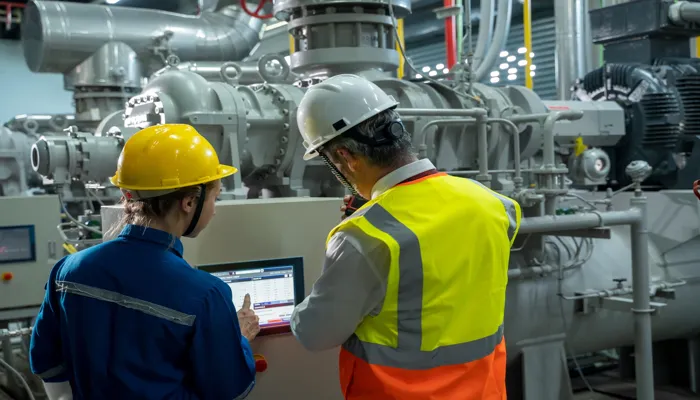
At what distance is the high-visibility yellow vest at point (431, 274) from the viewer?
1479 millimetres

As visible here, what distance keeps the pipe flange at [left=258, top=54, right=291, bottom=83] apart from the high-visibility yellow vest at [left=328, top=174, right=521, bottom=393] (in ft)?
6.14

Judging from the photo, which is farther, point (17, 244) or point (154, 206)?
point (17, 244)

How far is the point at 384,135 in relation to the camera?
1.61 metres

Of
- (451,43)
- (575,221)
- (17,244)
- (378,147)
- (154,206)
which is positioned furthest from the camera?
(451,43)

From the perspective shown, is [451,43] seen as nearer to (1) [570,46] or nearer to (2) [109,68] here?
(1) [570,46]

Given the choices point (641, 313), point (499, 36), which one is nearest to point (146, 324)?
point (641, 313)

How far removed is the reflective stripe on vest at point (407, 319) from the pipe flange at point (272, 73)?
1.88 metres

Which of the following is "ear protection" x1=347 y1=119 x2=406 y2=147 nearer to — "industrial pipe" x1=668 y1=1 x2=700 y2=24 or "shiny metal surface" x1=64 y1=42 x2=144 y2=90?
"industrial pipe" x1=668 y1=1 x2=700 y2=24

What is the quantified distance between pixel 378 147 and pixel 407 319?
14.6 inches

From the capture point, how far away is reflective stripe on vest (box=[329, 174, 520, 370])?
4.83ft

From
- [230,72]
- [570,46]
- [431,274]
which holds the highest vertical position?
[570,46]

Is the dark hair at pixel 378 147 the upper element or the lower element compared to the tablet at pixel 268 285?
upper

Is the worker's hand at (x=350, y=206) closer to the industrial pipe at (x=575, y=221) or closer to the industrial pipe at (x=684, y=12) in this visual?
the industrial pipe at (x=575, y=221)

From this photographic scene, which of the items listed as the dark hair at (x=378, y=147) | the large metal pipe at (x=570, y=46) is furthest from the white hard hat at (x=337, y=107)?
the large metal pipe at (x=570, y=46)
